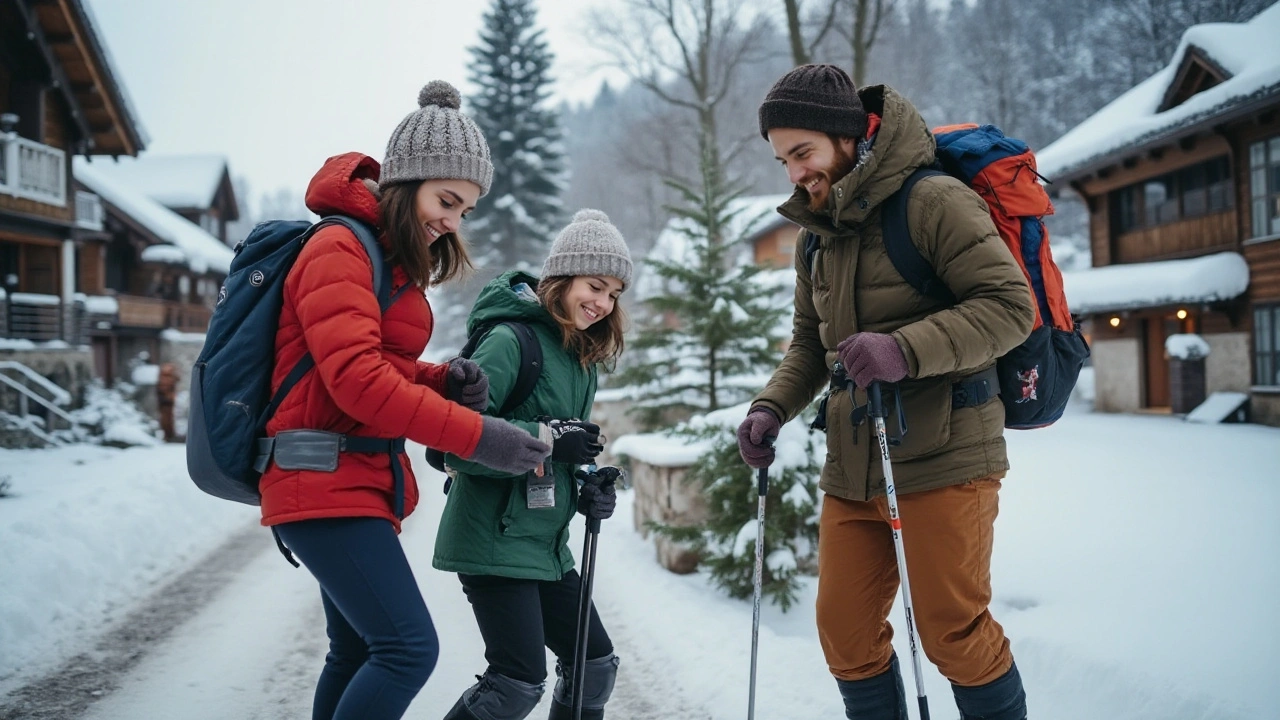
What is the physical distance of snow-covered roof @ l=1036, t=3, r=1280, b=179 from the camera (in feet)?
37.2

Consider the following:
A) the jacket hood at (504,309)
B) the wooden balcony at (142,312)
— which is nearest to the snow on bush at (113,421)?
the wooden balcony at (142,312)

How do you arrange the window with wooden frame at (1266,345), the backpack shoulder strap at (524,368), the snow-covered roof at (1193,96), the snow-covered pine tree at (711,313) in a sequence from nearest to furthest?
the backpack shoulder strap at (524,368)
the snow-covered pine tree at (711,313)
the snow-covered roof at (1193,96)
the window with wooden frame at (1266,345)

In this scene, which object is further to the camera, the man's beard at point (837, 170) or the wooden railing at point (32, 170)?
the wooden railing at point (32, 170)

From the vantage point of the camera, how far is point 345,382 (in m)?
2.10

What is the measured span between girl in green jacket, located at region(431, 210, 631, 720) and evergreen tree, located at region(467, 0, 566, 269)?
93.8 feet

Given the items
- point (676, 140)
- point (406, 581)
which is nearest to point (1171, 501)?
point (406, 581)

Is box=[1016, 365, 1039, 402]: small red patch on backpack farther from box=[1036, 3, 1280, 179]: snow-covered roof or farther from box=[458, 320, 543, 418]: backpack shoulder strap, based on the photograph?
box=[1036, 3, 1280, 179]: snow-covered roof

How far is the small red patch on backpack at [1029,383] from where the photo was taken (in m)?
2.48

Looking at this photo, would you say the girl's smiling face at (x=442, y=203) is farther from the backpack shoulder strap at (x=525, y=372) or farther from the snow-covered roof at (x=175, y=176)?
the snow-covered roof at (x=175, y=176)

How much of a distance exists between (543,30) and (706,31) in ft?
46.4

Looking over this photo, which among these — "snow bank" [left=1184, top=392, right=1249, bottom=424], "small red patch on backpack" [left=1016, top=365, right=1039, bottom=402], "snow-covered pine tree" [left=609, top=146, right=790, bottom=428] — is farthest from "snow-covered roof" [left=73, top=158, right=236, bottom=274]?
"small red patch on backpack" [left=1016, top=365, right=1039, bottom=402]

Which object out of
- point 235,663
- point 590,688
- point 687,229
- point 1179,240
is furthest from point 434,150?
point 1179,240

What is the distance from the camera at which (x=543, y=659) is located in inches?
104

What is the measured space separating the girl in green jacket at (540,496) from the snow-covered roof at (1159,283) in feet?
36.0
